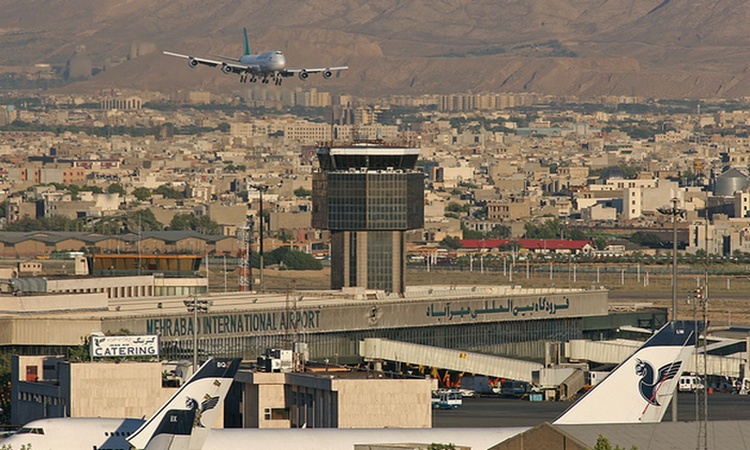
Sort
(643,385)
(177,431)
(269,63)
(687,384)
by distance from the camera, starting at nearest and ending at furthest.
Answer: (177,431)
(643,385)
(687,384)
(269,63)

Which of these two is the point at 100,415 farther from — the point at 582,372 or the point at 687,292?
the point at 687,292

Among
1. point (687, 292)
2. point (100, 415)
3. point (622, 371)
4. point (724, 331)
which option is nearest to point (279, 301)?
point (724, 331)

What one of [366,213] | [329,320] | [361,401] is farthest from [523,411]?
[366,213]

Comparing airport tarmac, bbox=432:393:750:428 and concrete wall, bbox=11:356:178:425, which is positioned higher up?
concrete wall, bbox=11:356:178:425

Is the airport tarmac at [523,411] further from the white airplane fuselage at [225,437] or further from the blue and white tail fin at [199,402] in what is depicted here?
the blue and white tail fin at [199,402]

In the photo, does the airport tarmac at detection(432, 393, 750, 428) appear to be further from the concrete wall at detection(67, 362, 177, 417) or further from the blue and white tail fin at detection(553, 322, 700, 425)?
the blue and white tail fin at detection(553, 322, 700, 425)

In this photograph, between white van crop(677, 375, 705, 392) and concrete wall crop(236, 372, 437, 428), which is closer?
concrete wall crop(236, 372, 437, 428)

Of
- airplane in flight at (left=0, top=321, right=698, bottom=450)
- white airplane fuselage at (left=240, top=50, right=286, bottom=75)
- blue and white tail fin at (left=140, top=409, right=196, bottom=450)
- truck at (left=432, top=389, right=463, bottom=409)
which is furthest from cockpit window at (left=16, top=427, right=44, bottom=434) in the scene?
white airplane fuselage at (left=240, top=50, right=286, bottom=75)

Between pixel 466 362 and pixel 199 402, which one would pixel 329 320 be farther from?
pixel 199 402
